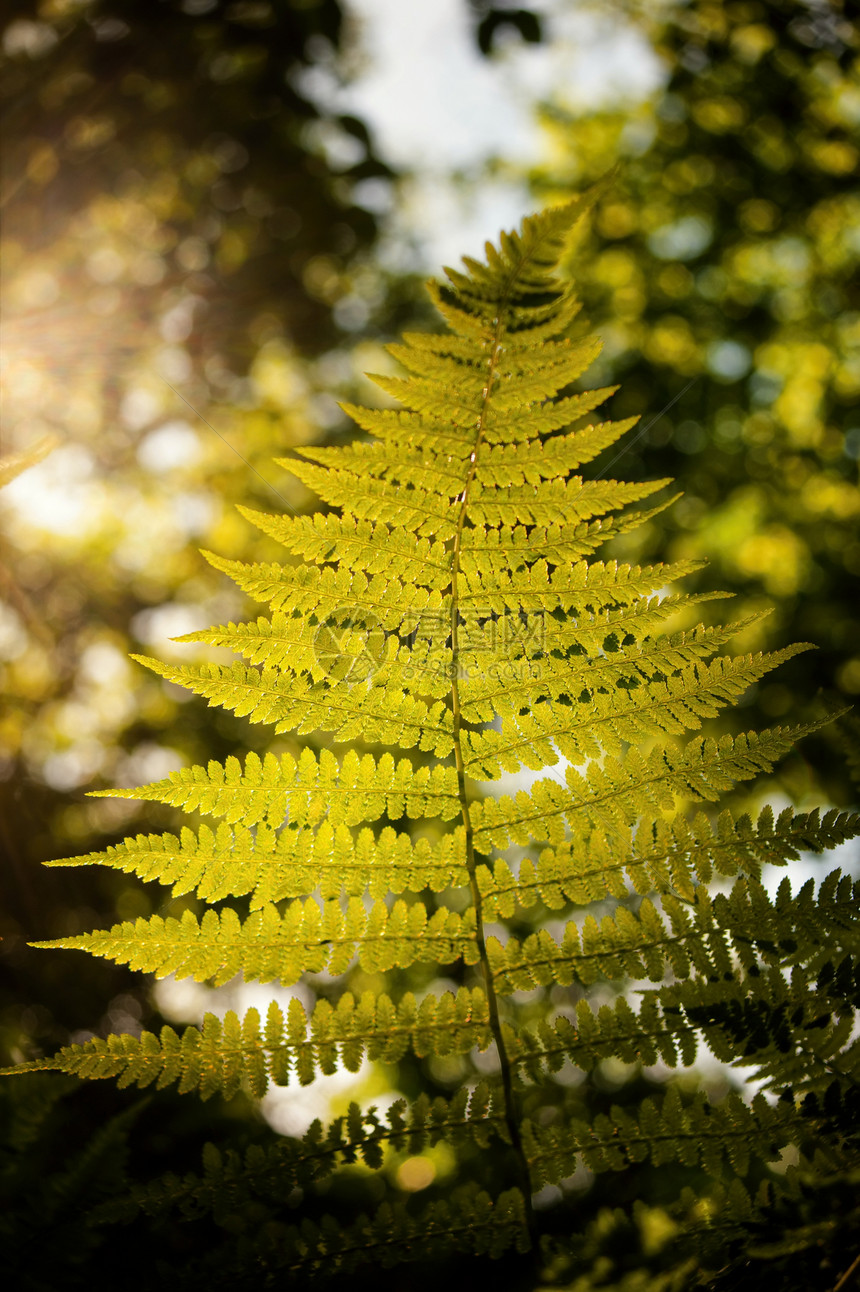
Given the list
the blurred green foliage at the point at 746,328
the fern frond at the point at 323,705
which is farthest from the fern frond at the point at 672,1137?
the blurred green foliage at the point at 746,328

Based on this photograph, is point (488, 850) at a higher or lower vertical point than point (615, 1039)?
higher

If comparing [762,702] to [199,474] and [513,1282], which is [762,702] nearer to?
[513,1282]

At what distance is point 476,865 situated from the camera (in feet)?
3.05

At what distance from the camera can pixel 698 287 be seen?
791cm

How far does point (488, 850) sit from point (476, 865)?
0.03m

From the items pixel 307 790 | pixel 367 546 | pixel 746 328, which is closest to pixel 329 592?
pixel 367 546

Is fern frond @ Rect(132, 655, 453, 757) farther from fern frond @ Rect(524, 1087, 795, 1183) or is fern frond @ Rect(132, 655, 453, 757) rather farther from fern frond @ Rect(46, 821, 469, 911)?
fern frond @ Rect(524, 1087, 795, 1183)

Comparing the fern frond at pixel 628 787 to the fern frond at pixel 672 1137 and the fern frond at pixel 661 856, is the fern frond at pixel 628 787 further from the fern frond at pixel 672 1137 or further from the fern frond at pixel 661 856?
the fern frond at pixel 672 1137

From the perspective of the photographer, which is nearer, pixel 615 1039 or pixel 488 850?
pixel 615 1039

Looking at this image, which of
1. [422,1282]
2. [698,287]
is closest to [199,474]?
[698,287]

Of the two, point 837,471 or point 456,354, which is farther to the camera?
point 837,471

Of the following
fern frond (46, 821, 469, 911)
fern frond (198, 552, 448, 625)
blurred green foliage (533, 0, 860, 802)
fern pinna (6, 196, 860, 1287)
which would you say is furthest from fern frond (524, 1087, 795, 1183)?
blurred green foliage (533, 0, 860, 802)

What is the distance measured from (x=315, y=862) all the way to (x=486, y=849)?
230mm

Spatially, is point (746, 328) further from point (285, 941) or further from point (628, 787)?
point (285, 941)
